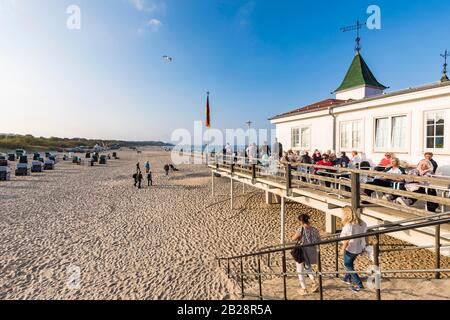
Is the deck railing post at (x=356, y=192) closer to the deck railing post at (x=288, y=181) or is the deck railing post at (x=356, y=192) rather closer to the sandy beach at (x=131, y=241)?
the deck railing post at (x=288, y=181)

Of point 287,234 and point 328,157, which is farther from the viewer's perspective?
point 287,234

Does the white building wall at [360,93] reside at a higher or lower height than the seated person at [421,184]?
higher

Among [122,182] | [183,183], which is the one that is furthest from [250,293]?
[122,182]

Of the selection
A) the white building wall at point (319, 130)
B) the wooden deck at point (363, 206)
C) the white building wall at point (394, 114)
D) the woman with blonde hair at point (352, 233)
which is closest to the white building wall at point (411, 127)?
the white building wall at point (394, 114)

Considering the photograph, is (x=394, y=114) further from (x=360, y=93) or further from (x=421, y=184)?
(x=360, y=93)

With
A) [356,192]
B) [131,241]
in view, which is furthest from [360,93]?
[131,241]

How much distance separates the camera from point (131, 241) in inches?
416

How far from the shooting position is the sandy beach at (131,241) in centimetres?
720

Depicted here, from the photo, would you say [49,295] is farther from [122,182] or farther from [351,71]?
[351,71]
